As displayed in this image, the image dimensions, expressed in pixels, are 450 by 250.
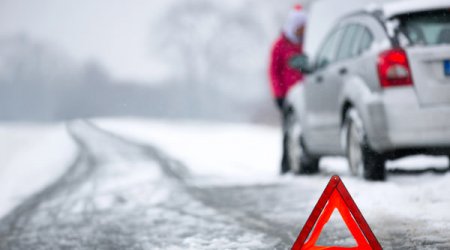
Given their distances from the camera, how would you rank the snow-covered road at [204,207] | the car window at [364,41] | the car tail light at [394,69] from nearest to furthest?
the snow-covered road at [204,207], the car tail light at [394,69], the car window at [364,41]

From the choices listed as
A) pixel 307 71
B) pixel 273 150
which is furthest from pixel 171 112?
pixel 307 71

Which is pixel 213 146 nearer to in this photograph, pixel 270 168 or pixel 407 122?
pixel 270 168

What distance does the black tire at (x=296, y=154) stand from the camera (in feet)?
31.7

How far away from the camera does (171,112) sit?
51.4 metres

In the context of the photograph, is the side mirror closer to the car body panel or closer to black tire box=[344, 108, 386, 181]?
the car body panel

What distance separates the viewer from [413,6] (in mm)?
6895

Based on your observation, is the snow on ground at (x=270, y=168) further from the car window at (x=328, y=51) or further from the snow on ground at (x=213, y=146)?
the car window at (x=328, y=51)

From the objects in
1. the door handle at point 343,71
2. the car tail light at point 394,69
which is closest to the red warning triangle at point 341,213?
the car tail light at point 394,69

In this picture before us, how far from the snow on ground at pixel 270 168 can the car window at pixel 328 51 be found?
137 centimetres

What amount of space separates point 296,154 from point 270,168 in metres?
2.62

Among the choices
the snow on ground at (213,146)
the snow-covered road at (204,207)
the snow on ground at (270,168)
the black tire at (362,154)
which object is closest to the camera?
the snow-covered road at (204,207)

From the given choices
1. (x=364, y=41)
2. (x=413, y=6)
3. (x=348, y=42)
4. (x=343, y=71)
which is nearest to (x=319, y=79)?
(x=348, y=42)

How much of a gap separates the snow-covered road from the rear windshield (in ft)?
4.13

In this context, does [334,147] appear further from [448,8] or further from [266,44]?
[266,44]
